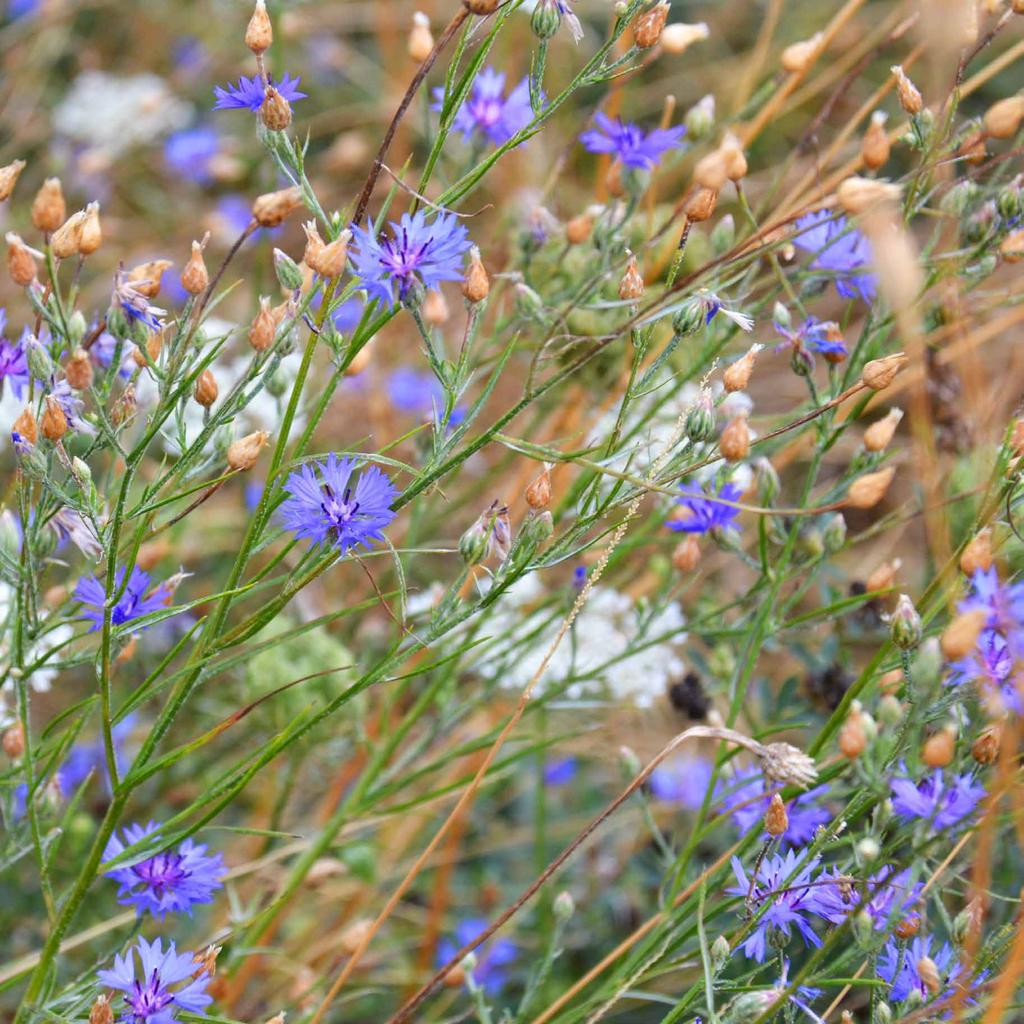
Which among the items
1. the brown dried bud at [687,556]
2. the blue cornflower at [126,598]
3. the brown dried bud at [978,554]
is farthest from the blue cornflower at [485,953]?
the brown dried bud at [978,554]

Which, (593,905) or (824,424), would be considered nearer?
(824,424)

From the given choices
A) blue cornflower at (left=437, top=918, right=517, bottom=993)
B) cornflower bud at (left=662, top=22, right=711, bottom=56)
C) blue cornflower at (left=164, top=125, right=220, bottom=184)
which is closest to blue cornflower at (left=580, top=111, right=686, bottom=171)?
cornflower bud at (left=662, top=22, right=711, bottom=56)

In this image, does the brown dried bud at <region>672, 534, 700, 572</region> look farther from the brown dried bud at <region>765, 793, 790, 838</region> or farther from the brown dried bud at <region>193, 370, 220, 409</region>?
the brown dried bud at <region>193, 370, 220, 409</region>

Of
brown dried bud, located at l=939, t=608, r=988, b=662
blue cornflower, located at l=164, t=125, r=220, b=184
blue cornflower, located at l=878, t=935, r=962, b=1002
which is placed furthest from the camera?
blue cornflower, located at l=164, t=125, r=220, b=184

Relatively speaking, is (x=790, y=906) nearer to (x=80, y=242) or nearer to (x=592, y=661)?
(x=592, y=661)

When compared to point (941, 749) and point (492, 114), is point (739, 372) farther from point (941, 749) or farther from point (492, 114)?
point (492, 114)

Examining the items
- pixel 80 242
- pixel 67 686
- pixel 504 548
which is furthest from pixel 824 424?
pixel 67 686
